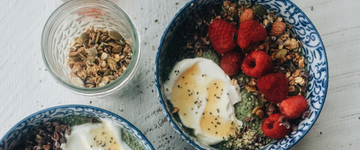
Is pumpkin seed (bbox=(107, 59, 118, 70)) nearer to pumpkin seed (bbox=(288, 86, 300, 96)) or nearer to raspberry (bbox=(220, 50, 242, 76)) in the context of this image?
raspberry (bbox=(220, 50, 242, 76))

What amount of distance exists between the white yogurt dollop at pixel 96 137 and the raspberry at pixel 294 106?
1.56 ft

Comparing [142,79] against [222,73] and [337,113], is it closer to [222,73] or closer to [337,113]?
[222,73]

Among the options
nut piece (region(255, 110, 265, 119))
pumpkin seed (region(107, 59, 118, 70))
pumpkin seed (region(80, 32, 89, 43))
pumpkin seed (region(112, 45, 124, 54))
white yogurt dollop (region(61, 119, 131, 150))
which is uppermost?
pumpkin seed (region(80, 32, 89, 43))

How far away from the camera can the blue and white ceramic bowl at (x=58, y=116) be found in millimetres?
902

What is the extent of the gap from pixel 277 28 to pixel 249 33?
108mm

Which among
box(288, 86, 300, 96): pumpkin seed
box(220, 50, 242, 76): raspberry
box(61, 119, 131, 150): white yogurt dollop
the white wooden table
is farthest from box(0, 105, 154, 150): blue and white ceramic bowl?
box(288, 86, 300, 96): pumpkin seed

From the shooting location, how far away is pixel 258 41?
100 centimetres

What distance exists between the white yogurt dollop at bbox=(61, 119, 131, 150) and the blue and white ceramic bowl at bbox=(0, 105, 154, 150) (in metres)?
0.04

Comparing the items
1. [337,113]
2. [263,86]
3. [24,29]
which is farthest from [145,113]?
[337,113]

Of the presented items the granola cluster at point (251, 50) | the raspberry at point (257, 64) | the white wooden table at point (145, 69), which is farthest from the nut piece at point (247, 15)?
the white wooden table at point (145, 69)

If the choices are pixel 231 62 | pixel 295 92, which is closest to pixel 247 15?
pixel 231 62

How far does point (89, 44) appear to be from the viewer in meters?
1.04

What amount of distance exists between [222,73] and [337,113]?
44 cm

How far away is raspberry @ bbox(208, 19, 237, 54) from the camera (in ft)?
3.22
